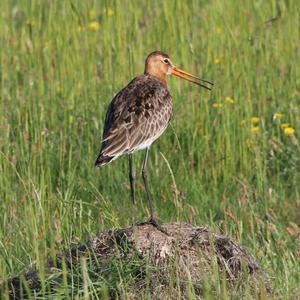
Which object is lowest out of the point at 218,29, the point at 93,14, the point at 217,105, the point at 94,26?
the point at 217,105

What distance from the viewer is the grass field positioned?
7.16 metres

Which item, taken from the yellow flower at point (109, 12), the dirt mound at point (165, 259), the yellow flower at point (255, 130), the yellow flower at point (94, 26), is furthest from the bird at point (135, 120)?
the yellow flower at point (94, 26)

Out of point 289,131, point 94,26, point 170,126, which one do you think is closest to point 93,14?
point 94,26

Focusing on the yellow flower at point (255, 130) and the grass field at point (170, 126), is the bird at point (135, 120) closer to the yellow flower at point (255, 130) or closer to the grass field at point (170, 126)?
the grass field at point (170, 126)

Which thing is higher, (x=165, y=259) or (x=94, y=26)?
(x=94, y=26)

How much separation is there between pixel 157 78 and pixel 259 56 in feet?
6.05

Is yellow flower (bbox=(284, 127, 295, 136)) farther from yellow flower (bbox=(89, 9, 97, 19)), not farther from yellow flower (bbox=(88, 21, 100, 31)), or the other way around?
yellow flower (bbox=(89, 9, 97, 19))

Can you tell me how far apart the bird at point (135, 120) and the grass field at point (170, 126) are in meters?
0.31

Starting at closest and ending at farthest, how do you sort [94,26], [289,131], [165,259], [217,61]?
1. [165,259]
2. [289,131]
3. [217,61]
4. [94,26]

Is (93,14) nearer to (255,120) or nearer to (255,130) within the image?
(255,120)

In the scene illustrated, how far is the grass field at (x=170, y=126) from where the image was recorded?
23.5 ft

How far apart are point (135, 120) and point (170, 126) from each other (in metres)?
0.90

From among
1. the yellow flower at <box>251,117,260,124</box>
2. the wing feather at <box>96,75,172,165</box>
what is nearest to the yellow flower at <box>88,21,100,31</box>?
the yellow flower at <box>251,117,260,124</box>

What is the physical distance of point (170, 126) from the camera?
8.11 m
